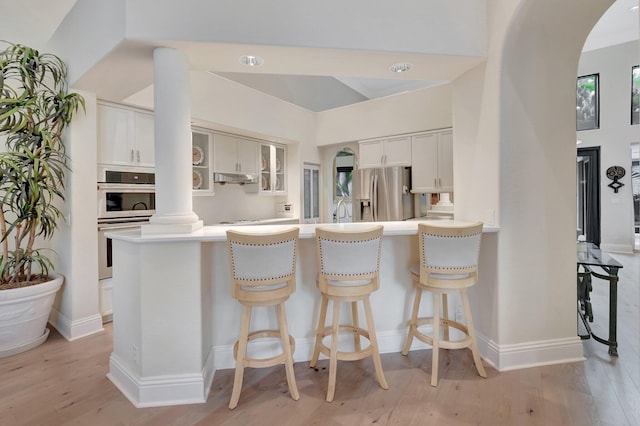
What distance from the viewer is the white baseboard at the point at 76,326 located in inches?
112

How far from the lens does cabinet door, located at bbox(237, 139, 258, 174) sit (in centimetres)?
452

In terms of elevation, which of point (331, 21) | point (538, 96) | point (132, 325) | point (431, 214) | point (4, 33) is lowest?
point (132, 325)

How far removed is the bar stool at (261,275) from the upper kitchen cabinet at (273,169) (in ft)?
10.2

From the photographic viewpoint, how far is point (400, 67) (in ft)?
7.89

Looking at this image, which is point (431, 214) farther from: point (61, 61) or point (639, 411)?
point (61, 61)

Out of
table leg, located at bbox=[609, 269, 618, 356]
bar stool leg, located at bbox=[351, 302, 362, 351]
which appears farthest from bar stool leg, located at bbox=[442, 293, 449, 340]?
table leg, located at bbox=[609, 269, 618, 356]

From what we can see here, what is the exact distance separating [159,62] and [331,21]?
1.17 metres

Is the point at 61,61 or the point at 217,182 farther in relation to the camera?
the point at 217,182

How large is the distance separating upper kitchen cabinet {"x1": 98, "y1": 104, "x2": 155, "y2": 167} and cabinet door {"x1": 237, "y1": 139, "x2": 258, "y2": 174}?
4.35ft

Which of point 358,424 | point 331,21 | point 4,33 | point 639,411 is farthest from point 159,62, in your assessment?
point 639,411

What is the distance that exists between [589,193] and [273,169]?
6.78 meters

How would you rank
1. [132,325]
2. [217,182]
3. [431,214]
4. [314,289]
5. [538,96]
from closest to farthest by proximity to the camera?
[132,325], [538,96], [314,289], [431,214], [217,182]

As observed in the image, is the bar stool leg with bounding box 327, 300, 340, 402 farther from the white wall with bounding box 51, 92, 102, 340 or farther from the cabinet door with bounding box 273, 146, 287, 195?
the cabinet door with bounding box 273, 146, 287, 195

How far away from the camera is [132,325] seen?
2.01m
